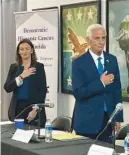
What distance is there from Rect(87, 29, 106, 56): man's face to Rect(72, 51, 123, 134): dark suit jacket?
3.7 inches

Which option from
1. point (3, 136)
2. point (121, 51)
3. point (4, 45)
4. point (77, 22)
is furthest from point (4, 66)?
point (3, 136)

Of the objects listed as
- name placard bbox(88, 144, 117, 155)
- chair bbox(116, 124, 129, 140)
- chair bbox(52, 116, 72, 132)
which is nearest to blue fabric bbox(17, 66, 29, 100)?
chair bbox(52, 116, 72, 132)

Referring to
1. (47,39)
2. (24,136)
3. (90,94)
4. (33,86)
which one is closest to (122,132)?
(90,94)

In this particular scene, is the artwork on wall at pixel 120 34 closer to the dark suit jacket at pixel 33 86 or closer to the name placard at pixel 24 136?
the dark suit jacket at pixel 33 86

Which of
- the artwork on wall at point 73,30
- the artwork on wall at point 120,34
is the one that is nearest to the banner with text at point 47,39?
the artwork on wall at point 73,30

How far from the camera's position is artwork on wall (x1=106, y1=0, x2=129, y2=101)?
4980 millimetres

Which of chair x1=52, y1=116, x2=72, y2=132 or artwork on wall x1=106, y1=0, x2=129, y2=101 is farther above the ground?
artwork on wall x1=106, y1=0, x2=129, y2=101

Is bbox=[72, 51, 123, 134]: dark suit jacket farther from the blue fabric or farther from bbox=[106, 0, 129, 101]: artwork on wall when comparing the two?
bbox=[106, 0, 129, 101]: artwork on wall

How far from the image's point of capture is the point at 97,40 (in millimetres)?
3586

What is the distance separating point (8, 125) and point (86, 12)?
6.57ft

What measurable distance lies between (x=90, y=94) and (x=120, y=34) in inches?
65.4

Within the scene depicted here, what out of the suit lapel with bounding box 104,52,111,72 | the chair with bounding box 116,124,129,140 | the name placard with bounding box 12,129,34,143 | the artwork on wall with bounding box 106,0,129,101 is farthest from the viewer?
the artwork on wall with bounding box 106,0,129,101

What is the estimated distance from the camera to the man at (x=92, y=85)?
3590 mm

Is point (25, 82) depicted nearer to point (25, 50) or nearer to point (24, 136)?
point (25, 50)
